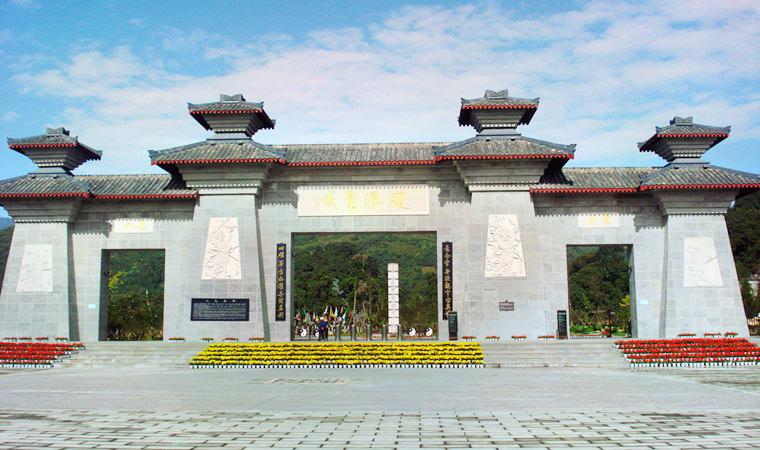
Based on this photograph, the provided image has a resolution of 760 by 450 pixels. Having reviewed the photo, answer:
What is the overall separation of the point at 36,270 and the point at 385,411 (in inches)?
606

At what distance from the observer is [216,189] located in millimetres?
19375

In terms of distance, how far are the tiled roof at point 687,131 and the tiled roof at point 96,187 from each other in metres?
14.0

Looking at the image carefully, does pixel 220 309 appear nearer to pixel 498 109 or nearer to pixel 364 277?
pixel 498 109

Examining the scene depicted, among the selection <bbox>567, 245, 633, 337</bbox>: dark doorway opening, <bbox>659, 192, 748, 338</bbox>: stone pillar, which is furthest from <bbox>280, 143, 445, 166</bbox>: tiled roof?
<bbox>567, 245, 633, 337</bbox>: dark doorway opening

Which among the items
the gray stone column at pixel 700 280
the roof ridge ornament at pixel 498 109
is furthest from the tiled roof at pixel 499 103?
the gray stone column at pixel 700 280

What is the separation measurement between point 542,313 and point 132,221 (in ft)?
41.3

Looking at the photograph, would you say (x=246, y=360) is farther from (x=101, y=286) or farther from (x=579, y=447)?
(x=579, y=447)

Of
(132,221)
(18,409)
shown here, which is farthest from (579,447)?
(132,221)

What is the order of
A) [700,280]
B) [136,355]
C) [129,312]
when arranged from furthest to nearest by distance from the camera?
1. [129,312]
2. [700,280]
3. [136,355]

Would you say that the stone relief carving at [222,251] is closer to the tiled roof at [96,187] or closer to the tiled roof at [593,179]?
Answer: the tiled roof at [96,187]

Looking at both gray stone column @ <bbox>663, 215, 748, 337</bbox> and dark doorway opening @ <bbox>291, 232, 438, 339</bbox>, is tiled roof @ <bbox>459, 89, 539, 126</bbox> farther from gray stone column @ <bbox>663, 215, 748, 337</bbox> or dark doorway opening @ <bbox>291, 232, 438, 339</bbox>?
dark doorway opening @ <bbox>291, 232, 438, 339</bbox>

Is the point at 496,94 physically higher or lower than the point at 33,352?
higher

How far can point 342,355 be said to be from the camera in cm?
1623

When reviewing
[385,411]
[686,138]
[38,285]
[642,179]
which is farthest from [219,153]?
[686,138]
